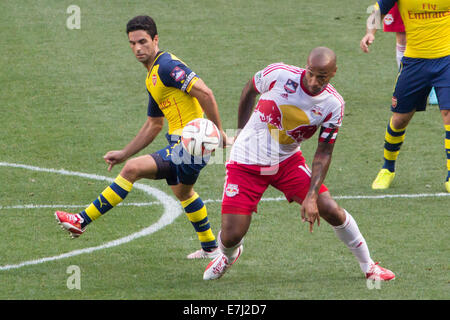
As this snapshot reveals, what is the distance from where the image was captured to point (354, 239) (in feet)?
21.3

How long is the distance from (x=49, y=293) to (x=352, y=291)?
222cm

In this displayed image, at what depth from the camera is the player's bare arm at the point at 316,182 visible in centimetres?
604

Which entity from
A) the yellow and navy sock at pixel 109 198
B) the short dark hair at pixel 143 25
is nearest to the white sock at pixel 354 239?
the yellow and navy sock at pixel 109 198

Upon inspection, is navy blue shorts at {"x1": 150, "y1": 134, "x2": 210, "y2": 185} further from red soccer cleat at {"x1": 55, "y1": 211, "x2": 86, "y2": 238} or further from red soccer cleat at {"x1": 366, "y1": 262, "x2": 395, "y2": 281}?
red soccer cleat at {"x1": 366, "y1": 262, "x2": 395, "y2": 281}

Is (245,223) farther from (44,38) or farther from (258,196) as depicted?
(44,38)

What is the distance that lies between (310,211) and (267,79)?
106cm

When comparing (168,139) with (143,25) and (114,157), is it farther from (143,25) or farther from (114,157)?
(143,25)

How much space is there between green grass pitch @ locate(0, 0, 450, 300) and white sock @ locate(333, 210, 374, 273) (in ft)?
0.69

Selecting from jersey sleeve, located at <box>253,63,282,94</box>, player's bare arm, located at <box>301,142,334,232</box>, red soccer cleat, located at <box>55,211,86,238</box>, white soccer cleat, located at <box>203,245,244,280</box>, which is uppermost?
jersey sleeve, located at <box>253,63,282,94</box>

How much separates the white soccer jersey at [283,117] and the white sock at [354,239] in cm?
68

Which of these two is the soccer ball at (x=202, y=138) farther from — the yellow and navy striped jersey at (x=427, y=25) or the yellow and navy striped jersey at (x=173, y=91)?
the yellow and navy striped jersey at (x=427, y=25)

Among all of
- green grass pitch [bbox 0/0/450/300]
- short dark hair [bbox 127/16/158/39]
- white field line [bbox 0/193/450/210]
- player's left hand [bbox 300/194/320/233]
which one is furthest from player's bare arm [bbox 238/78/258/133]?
white field line [bbox 0/193/450/210]

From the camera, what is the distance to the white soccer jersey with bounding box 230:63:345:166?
623cm

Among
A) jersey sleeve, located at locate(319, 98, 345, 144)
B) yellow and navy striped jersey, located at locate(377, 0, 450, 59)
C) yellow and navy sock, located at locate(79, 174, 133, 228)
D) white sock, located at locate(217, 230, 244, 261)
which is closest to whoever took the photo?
jersey sleeve, located at locate(319, 98, 345, 144)
